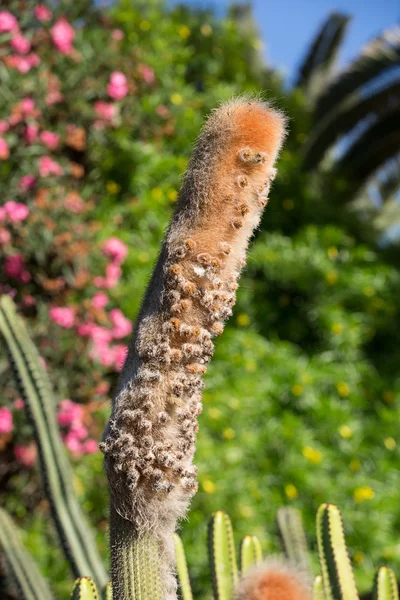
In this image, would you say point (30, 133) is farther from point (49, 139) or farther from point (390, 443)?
point (390, 443)

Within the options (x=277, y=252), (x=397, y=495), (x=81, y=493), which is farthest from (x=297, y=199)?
(x=81, y=493)

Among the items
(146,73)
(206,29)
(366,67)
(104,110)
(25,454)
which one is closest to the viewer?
(25,454)

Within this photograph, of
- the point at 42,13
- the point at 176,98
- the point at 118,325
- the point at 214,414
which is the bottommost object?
the point at 214,414

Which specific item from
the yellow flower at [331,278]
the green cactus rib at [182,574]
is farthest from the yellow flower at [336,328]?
the green cactus rib at [182,574]

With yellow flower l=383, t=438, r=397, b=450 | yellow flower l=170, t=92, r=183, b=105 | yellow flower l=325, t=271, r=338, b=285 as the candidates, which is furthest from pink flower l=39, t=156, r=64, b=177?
yellow flower l=383, t=438, r=397, b=450

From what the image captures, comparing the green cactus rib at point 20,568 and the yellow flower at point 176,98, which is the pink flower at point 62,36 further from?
the green cactus rib at point 20,568

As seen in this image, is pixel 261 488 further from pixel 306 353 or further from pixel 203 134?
pixel 203 134

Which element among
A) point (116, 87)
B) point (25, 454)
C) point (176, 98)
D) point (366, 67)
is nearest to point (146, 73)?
point (176, 98)

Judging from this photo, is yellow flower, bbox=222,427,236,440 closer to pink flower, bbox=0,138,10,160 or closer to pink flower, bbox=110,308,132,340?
pink flower, bbox=110,308,132,340
